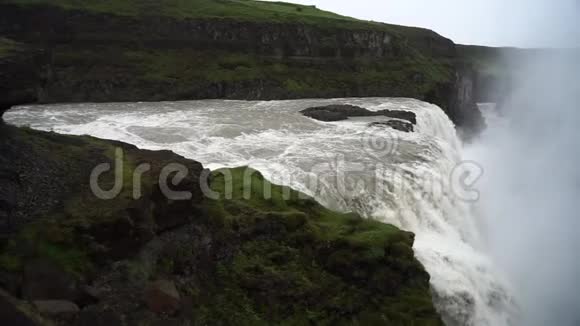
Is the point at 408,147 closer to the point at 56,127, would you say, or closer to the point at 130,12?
the point at 56,127

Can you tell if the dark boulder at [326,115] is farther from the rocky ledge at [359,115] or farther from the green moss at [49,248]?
the green moss at [49,248]

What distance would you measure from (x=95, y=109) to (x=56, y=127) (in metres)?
7.46

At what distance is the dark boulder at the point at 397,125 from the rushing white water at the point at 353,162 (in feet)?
2.99

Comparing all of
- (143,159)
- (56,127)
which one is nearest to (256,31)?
(56,127)

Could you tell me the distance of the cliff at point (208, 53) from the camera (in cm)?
3769

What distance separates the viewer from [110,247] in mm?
9820

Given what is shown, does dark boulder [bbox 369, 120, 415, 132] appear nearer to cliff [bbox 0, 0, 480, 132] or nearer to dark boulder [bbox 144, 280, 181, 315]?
cliff [bbox 0, 0, 480, 132]

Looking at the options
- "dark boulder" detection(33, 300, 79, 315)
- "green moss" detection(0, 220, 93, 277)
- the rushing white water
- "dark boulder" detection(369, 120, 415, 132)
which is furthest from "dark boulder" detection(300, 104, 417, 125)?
"dark boulder" detection(33, 300, 79, 315)

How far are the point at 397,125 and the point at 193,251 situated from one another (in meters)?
19.7

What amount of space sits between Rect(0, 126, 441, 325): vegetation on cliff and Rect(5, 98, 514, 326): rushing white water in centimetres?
229

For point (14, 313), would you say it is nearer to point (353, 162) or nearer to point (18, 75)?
point (18, 75)

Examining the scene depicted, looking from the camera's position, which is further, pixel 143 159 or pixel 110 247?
pixel 143 159

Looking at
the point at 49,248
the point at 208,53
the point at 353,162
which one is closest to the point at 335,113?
the point at 353,162

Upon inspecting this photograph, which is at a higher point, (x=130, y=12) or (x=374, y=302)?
(x=130, y=12)
